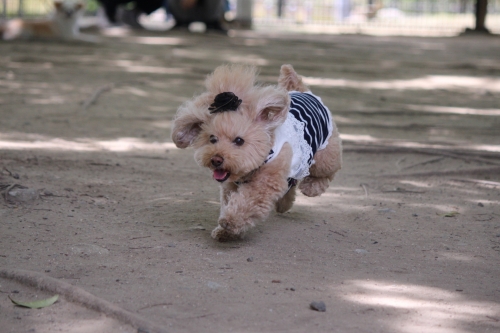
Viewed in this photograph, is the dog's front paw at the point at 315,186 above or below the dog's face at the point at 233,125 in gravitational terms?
below

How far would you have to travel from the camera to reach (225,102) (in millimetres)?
3938

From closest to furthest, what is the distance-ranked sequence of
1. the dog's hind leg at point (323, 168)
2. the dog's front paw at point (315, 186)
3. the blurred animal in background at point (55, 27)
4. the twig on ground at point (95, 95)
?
the dog's hind leg at point (323, 168) → the dog's front paw at point (315, 186) → the twig on ground at point (95, 95) → the blurred animal in background at point (55, 27)

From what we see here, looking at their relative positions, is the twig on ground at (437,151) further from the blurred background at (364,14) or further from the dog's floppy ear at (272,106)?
the blurred background at (364,14)

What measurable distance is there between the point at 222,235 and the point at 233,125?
70 cm

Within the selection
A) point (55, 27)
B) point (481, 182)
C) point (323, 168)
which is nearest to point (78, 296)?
point (323, 168)

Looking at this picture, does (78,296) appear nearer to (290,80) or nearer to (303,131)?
(303,131)

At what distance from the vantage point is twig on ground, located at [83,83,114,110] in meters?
8.70

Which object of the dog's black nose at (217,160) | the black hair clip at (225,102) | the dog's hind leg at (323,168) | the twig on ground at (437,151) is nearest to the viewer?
the dog's black nose at (217,160)

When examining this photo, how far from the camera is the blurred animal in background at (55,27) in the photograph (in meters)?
15.2

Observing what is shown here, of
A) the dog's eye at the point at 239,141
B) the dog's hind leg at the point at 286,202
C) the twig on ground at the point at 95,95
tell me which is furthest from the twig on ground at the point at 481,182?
the twig on ground at the point at 95,95

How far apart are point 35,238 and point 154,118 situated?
4.36m

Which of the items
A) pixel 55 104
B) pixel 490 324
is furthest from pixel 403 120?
→ pixel 490 324

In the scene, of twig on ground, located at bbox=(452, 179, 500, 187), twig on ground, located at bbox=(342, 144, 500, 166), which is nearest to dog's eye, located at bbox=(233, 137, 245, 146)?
twig on ground, located at bbox=(452, 179, 500, 187)

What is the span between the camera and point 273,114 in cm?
401
